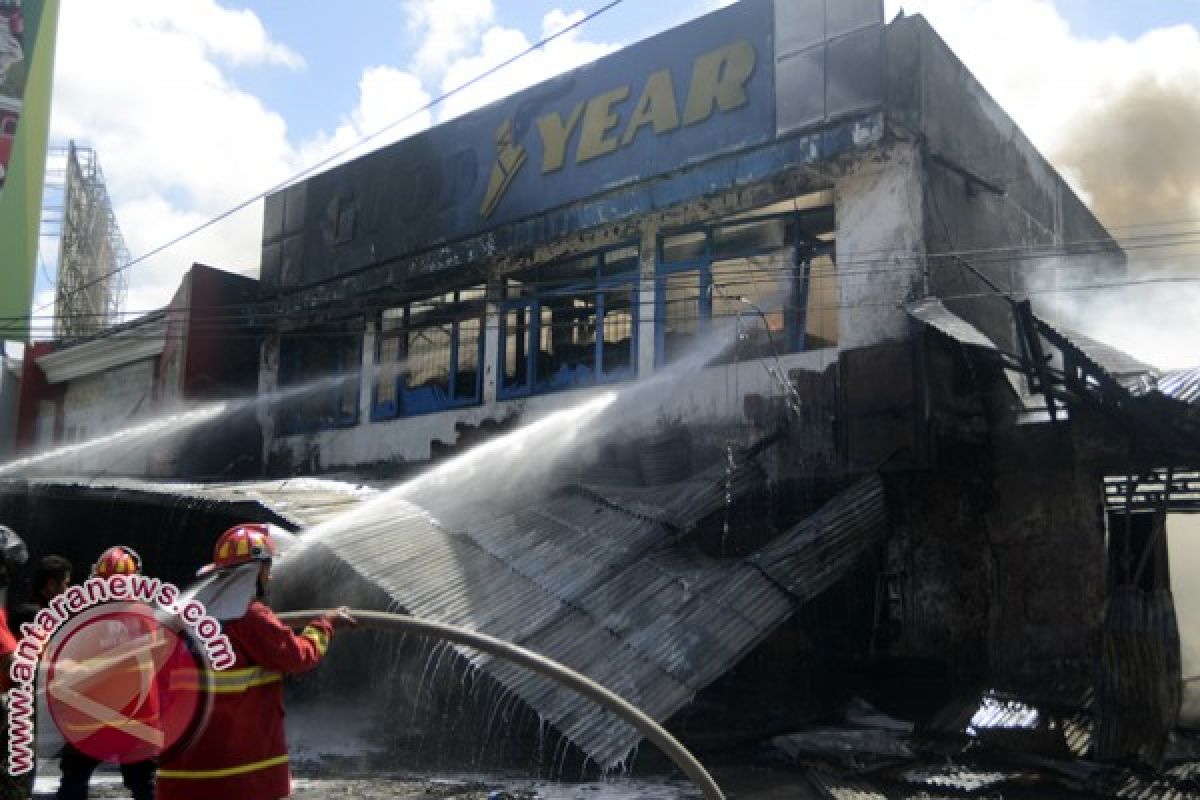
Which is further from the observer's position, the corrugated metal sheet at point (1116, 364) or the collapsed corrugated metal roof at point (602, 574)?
the corrugated metal sheet at point (1116, 364)

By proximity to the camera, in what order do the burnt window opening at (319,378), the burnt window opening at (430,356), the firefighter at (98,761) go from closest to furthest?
1. the firefighter at (98,761)
2. the burnt window opening at (430,356)
3. the burnt window opening at (319,378)

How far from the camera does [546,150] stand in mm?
15062

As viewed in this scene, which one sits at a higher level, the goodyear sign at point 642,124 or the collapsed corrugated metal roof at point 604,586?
the goodyear sign at point 642,124

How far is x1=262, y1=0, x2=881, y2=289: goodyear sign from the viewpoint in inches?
501

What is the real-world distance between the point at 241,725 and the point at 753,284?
967cm

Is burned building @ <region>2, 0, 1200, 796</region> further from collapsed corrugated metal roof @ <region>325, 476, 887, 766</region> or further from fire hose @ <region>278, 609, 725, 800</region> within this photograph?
fire hose @ <region>278, 609, 725, 800</region>

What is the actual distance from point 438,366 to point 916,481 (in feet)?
29.3

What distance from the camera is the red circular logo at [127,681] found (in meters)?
4.21

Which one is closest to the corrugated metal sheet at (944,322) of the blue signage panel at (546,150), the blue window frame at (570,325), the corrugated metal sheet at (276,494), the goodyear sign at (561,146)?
the goodyear sign at (561,146)

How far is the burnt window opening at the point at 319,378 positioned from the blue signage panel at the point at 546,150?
1.21 m

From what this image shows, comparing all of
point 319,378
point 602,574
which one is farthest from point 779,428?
point 319,378

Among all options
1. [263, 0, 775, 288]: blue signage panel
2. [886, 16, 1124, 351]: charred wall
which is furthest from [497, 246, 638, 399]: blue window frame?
[886, 16, 1124, 351]: charred wall

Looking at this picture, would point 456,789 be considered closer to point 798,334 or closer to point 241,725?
point 241,725

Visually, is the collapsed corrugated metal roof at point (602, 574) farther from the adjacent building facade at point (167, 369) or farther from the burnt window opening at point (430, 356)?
the adjacent building facade at point (167, 369)
